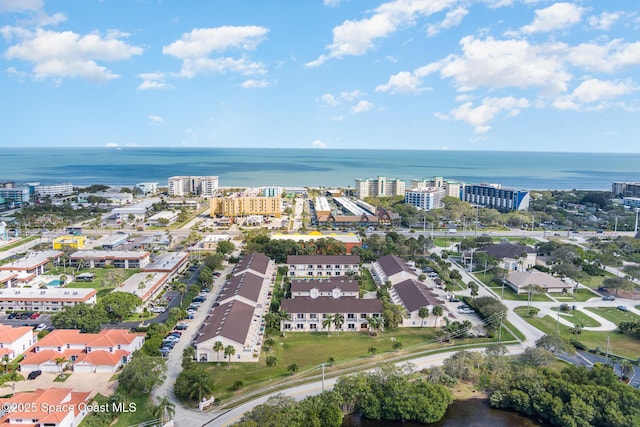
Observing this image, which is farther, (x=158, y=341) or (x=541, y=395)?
(x=158, y=341)

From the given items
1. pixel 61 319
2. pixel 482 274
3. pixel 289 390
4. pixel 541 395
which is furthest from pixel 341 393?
pixel 482 274

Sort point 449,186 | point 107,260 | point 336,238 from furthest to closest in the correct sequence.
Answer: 1. point 449,186
2. point 336,238
3. point 107,260

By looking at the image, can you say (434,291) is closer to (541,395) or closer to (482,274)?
(482,274)

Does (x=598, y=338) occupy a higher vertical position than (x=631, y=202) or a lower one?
lower

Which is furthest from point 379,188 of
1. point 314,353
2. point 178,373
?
point 178,373

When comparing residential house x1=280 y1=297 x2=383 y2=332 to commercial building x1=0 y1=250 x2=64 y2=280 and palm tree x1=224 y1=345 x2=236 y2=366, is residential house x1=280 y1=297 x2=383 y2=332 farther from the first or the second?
commercial building x1=0 y1=250 x2=64 y2=280

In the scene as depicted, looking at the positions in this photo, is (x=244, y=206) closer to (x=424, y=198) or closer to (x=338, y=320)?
(x=424, y=198)
